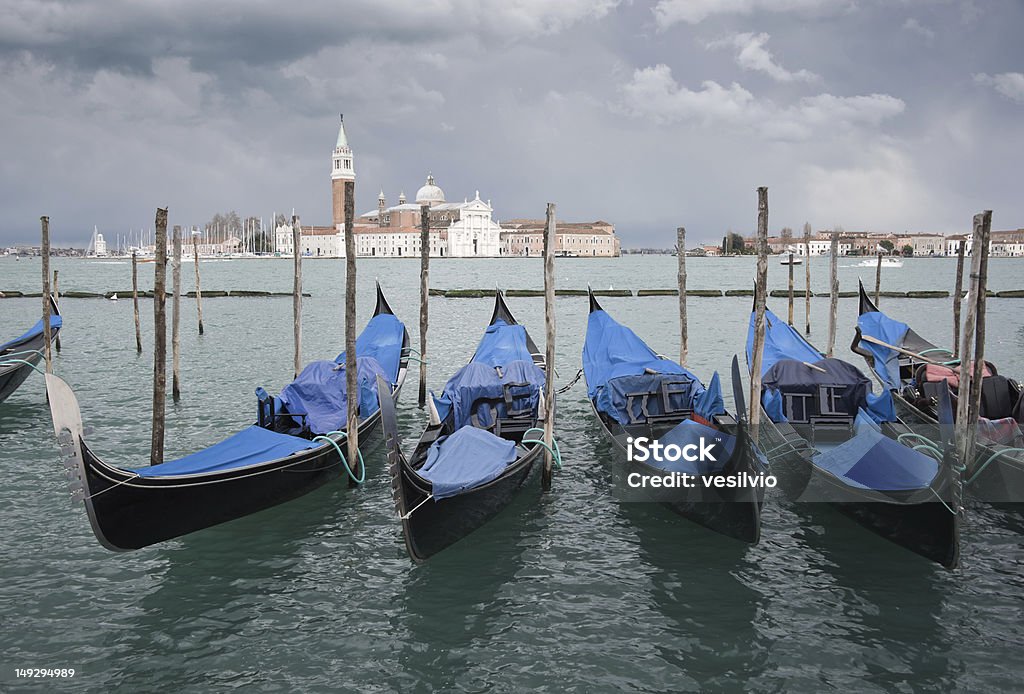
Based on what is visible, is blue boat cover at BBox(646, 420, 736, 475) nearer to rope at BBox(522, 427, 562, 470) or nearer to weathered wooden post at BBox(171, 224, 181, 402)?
rope at BBox(522, 427, 562, 470)

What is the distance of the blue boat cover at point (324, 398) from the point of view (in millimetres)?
5531

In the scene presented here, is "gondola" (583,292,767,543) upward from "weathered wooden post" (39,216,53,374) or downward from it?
downward

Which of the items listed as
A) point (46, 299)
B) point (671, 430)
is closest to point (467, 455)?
point (671, 430)

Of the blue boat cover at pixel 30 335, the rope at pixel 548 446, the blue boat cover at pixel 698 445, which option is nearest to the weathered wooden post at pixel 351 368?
the rope at pixel 548 446

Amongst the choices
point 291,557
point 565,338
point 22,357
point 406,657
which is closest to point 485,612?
point 406,657

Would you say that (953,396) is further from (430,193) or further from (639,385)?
(430,193)

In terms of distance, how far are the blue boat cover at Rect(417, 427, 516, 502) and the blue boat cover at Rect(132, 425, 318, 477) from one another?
855mm

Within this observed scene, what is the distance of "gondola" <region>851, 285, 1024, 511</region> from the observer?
15.3ft

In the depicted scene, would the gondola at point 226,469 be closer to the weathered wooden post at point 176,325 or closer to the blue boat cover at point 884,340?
the weathered wooden post at point 176,325

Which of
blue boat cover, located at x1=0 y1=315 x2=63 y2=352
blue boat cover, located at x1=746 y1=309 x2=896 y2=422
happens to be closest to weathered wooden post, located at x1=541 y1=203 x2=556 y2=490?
blue boat cover, located at x1=746 y1=309 x2=896 y2=422

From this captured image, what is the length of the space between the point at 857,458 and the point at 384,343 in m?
5.30

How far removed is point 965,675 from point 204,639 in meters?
3.15

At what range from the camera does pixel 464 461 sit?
4410mm

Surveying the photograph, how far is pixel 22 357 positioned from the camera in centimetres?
793
